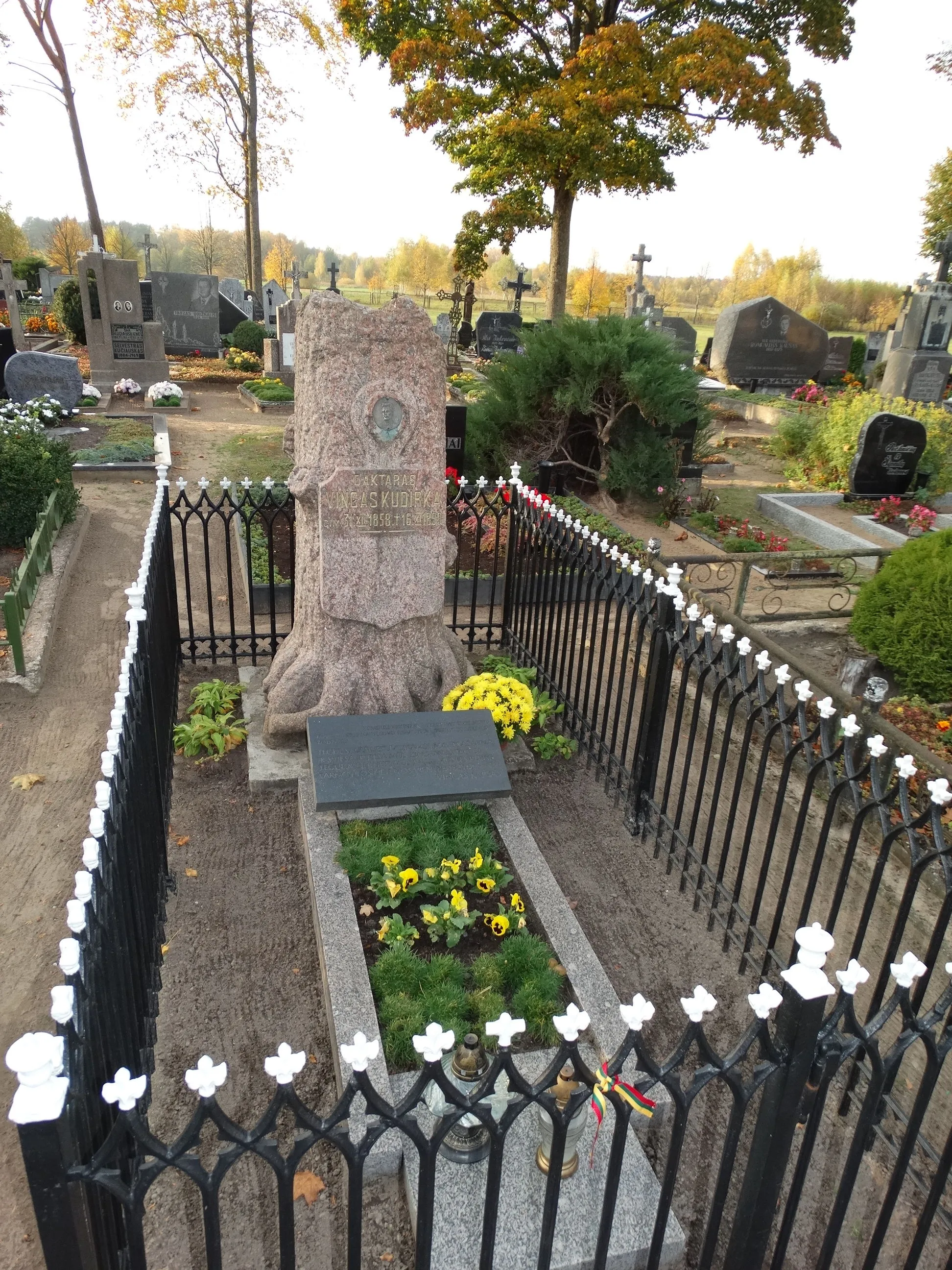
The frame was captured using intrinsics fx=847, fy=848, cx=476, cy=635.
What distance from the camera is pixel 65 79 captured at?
28562mm

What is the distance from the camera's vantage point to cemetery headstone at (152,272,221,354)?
2433 cm

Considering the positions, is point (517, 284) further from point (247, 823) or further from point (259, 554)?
point (247, 823)

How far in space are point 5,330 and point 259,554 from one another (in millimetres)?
10459

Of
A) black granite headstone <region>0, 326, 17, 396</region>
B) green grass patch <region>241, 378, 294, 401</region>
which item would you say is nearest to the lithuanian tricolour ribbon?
black granite headstone <region>0, 326, 17, 396</region>

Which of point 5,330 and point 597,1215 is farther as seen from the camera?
point 5,330

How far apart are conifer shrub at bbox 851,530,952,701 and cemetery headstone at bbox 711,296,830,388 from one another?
18.3 meters

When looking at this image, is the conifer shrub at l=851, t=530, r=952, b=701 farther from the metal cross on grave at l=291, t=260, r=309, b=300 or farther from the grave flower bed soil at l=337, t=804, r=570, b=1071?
the metal cross on grave at l=291, t=260, r=309, b=300

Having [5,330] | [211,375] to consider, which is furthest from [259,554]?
[211,375]

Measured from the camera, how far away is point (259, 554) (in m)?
8.45

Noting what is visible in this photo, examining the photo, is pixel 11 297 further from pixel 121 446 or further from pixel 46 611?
pixel 46 611

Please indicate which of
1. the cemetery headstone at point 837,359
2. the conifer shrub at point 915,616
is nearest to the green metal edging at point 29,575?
the conifer shrub at point 915,616

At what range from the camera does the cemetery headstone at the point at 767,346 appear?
23234mm

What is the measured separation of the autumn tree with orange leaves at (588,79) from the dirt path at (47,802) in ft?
46.2

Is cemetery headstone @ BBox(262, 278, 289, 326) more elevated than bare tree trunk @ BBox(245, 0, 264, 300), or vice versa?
bare tree trunk @ BBox(245, 0, 264, 300)
